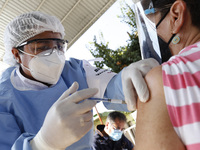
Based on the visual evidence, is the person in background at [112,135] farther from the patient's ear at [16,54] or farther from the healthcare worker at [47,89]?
the patient's ear at [16,54]

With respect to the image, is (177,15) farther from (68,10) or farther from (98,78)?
(68,10)

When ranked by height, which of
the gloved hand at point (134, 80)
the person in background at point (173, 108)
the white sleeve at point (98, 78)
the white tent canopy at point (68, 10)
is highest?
the person in background at point (173, 108)

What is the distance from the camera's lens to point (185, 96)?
→ 0.62 metres

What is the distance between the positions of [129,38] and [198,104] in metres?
3.22

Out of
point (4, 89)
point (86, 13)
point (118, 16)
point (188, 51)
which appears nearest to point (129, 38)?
point (118, 16)

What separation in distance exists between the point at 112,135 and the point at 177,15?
350 centimetres

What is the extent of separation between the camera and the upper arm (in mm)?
651

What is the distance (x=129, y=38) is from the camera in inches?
146

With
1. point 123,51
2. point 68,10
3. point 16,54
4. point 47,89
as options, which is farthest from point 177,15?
point 68,10

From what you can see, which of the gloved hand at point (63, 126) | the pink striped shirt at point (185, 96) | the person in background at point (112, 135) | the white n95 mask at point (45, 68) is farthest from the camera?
the person in background at point (112, 135)

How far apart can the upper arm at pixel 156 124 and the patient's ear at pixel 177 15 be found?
Answer: 0.36m

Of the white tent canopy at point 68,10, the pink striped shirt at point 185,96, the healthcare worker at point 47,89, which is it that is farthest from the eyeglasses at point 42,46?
the white tent canopy at point 68,10

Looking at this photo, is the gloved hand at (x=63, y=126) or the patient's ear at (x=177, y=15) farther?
the gloved hand at (x=63, y=126)

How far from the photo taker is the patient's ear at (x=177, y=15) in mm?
979
